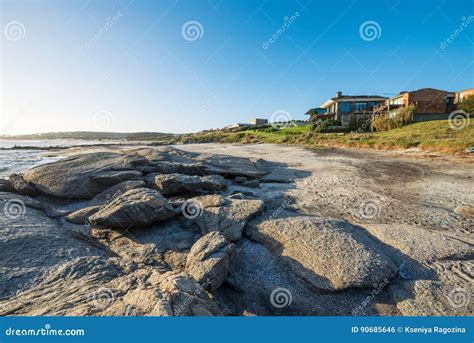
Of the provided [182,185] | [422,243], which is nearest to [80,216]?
[182,185]

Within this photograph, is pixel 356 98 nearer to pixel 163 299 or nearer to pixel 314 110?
pixel 314 110

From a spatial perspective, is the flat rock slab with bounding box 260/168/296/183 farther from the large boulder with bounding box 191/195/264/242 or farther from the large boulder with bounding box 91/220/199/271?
the large boulder with bounding box 91/220/199/271

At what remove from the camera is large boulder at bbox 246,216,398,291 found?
445 cm

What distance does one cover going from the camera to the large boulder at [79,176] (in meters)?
9.12

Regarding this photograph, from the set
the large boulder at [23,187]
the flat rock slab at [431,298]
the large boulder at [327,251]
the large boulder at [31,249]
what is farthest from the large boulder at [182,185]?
the flat rock slab at [431,298]

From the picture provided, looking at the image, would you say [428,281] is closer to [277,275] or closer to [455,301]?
[455,301]

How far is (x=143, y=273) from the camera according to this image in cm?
449

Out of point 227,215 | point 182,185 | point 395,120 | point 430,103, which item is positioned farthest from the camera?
point 430,103

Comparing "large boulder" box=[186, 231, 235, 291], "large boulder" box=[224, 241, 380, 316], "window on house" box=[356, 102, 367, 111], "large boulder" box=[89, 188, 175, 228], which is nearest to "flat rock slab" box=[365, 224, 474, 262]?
"large boulder" box=[224, 241, 380, 316]

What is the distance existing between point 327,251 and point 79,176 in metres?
9.29

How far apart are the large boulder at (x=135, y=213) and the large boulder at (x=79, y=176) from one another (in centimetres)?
334

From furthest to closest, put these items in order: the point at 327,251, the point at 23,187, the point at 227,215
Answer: the point at 23,187 → the point at 227,215 → the point at 327,251

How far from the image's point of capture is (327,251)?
16.4ft

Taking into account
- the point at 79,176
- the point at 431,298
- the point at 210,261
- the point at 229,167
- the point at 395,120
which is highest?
the point at 395,120
